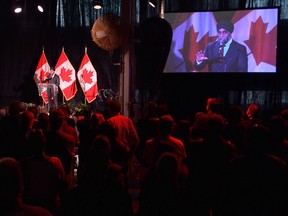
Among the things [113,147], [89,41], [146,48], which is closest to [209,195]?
[113,147]

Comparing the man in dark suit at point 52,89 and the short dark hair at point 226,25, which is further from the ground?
the short dark hair at point 226,25

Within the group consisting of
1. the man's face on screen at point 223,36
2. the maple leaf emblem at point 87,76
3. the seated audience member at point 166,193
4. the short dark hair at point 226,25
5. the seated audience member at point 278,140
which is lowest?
the seated audience member at point 166,193

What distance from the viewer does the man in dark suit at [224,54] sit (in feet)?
31.1

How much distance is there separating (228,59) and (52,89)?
172 inches

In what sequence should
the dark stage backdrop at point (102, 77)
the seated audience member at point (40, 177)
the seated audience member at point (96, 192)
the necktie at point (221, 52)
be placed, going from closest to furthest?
1. the seated audience member at point (96, 192)
2. the seated audience member at point (40, 177)
3. the necktie at point (221, 52)
4. the dark stage backdrop at point (102, 77)

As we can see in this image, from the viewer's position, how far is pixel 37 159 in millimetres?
3113

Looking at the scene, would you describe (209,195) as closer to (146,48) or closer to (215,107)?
(215,107)

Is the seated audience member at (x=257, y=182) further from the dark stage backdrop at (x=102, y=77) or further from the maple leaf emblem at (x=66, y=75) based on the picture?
the maple leaf emblem at (x=66, y=75)

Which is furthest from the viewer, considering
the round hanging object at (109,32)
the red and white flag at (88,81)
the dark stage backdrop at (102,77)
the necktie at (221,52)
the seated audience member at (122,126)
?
the red and white flag at (88,81)

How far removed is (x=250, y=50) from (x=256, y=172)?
280 inches

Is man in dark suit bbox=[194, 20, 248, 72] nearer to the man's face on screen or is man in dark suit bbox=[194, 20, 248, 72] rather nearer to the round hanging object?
the man's face on screen

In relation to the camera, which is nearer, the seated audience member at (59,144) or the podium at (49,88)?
the seated audience member at (59,144)

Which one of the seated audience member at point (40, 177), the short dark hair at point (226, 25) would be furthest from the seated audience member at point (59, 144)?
the short dark hair at point (226, 25)

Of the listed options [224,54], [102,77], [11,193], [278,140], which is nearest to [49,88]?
[102,77]
